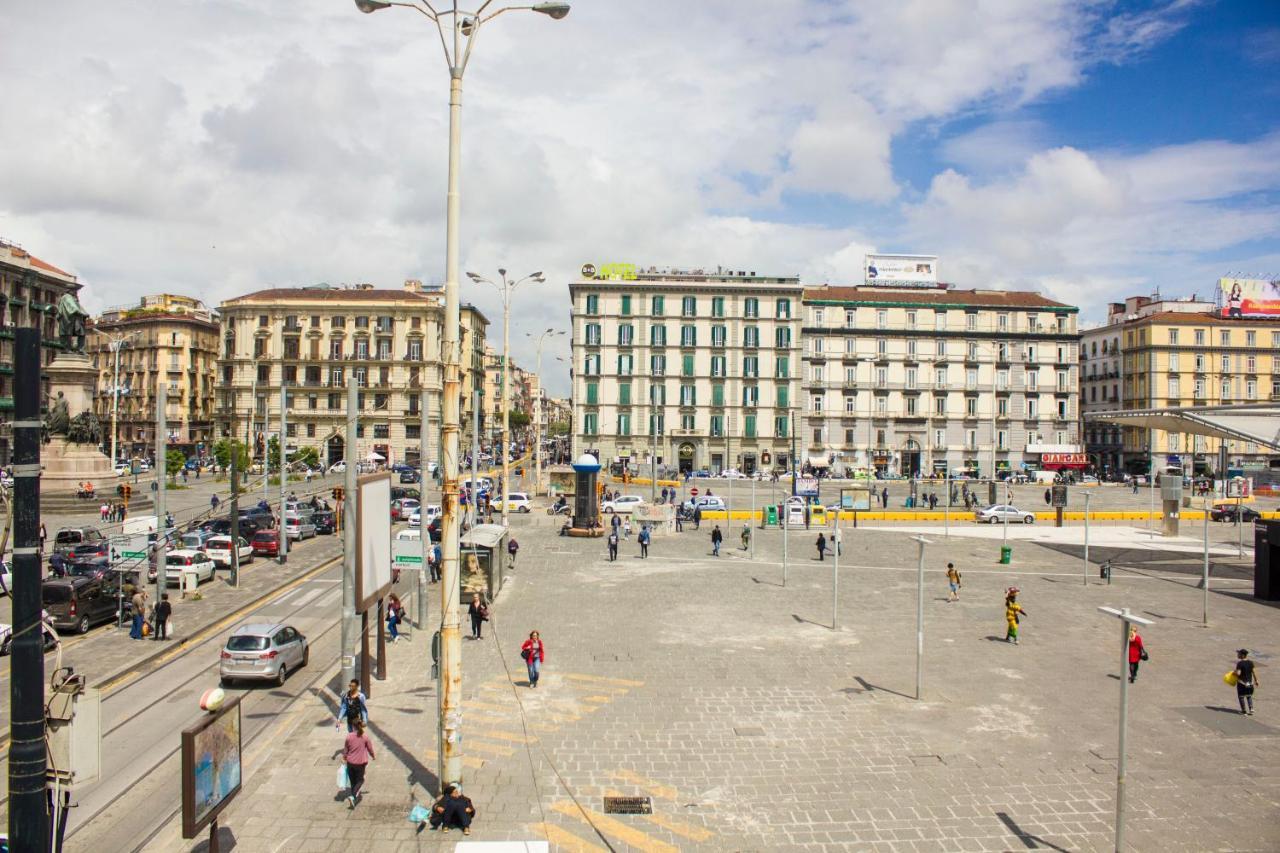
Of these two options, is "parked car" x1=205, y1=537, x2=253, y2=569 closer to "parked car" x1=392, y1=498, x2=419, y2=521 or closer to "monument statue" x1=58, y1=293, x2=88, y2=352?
"monument statue" x1=58, y1=293, x2=88, y2=352

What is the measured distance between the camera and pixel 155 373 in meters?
97.3

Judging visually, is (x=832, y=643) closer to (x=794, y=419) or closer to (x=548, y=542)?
(x=548, y=542)

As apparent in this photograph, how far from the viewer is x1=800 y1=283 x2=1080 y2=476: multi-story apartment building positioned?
87625mm

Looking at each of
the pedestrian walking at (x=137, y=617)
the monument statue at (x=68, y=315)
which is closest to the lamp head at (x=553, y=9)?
the pedestrian walking at (x=137, y=617)

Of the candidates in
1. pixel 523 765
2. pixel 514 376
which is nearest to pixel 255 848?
pixel 523 765

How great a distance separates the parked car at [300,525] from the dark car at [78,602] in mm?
15963

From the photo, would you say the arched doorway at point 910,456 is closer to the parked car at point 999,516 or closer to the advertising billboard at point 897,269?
the advertising billboard at point 897,269

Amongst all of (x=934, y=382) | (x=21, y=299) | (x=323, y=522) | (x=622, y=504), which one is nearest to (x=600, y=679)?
(x=323, y=522)

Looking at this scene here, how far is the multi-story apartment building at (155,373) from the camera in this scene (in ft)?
315

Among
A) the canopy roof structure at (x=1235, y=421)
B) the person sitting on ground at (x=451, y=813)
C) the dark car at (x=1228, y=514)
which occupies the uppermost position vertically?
the canopy roof structure at (x=1235, y=421)

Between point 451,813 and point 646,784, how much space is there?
308cm

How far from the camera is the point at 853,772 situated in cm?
1283

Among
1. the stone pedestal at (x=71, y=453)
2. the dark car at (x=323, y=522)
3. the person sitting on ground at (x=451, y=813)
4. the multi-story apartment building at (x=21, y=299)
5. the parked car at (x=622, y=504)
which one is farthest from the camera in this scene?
the multi-story apartment building at (x=21, y=299)

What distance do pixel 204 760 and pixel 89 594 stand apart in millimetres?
17001
